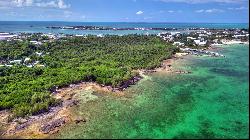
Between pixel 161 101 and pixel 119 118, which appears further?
pixel 161 101

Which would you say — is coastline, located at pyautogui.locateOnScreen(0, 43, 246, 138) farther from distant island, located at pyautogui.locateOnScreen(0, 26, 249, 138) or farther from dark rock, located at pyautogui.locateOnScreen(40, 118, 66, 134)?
distant island, located at pyautogui.locateOnScreen(0, 26, 249, 138)

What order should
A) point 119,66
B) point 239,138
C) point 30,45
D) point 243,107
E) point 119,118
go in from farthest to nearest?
point 30,45, point 119,66, point 243,107, point 119,118, point 239,138

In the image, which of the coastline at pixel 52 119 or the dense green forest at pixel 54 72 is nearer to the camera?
the coastline at pixel 52 119

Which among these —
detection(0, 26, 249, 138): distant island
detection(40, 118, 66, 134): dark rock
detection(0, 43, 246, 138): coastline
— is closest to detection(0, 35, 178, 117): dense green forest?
detection(0, 26, 249, 138): distant island

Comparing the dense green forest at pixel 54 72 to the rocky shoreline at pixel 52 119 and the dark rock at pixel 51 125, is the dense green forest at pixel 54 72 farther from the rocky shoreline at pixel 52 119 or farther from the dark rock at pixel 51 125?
the dark rock at pixel 51 125

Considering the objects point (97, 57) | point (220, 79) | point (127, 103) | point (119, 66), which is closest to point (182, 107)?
point (127, 103)

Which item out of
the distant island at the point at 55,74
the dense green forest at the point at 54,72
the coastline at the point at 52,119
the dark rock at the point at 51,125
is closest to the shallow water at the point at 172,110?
the dark rock at the point at 51,125

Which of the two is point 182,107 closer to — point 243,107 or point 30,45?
point 243,107

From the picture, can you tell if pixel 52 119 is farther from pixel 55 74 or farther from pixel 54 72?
pixel 54 72

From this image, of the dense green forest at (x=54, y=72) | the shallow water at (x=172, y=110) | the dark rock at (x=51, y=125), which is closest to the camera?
the shallow water at (x=172, y=110)
